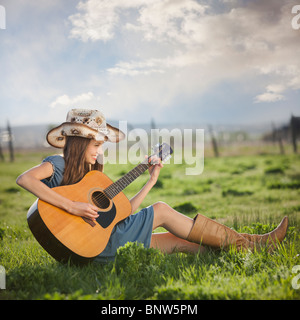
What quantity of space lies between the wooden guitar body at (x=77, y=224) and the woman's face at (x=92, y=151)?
5.4 inches

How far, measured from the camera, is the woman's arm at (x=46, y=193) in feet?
9.31

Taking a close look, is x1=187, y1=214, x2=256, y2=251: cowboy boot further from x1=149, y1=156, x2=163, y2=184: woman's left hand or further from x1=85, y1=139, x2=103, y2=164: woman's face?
x1=85, y1=139, x2=103, y2=164: woman's face

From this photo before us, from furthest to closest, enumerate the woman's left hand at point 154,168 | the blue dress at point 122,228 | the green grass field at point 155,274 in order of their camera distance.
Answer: the woman's left hand at point 154,168, the blue dress at point 122,228, the green grass field at point 155,274

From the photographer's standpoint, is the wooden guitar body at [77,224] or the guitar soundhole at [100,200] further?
the guitar soundhole at [100,200]

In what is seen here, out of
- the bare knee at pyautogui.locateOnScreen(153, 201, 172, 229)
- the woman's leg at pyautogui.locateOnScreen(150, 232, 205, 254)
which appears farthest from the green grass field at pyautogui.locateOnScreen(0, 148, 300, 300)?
the bare knee at pyautogui.locateOnScreen(153, 201, 172, 229)

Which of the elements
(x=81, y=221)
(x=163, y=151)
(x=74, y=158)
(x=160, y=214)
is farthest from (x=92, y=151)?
(x=160, y=214)

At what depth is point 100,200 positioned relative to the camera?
3172 mm

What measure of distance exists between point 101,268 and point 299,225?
3.01 meters

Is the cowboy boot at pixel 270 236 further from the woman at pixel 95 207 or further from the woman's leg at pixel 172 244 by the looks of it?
the woman's leg at pixel 172 244

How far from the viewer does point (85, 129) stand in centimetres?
310

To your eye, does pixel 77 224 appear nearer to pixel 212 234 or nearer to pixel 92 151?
pixel 92 151

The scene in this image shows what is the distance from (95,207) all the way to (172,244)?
1.14 metres

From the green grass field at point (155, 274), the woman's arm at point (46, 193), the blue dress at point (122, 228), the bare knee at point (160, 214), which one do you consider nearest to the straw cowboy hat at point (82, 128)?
the blue dress at point (122, 228)
